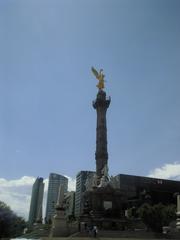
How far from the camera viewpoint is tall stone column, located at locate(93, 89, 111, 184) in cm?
6169

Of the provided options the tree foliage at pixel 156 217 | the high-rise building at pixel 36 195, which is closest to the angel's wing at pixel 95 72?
the tree foliage at pixel 156 217

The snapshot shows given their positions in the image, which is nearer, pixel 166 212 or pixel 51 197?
pixel 166 212

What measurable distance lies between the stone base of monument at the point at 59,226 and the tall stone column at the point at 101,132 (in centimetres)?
1962

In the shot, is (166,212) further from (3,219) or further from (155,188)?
(155,188)

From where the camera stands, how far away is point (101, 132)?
65.2 metres

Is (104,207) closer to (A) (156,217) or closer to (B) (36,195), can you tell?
(A) (156,217)

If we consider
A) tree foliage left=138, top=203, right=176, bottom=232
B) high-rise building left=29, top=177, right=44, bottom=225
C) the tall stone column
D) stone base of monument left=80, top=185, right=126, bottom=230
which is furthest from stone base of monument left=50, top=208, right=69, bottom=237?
high-rise building left=29, top=177, right=44, bottom=225

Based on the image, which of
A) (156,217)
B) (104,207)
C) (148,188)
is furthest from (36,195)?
(156,217)

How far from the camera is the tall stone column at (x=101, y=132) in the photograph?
6169 centimetres

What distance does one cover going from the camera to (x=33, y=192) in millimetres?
106375

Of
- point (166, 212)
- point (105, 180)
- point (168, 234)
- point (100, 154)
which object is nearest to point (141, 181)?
point (100, 154)

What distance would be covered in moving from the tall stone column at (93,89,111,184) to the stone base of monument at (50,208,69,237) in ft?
64.4

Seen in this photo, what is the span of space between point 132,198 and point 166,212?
1252 inches

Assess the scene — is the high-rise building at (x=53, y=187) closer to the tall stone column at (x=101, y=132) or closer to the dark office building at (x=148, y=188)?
the dark office building at (x=148, y=188)
